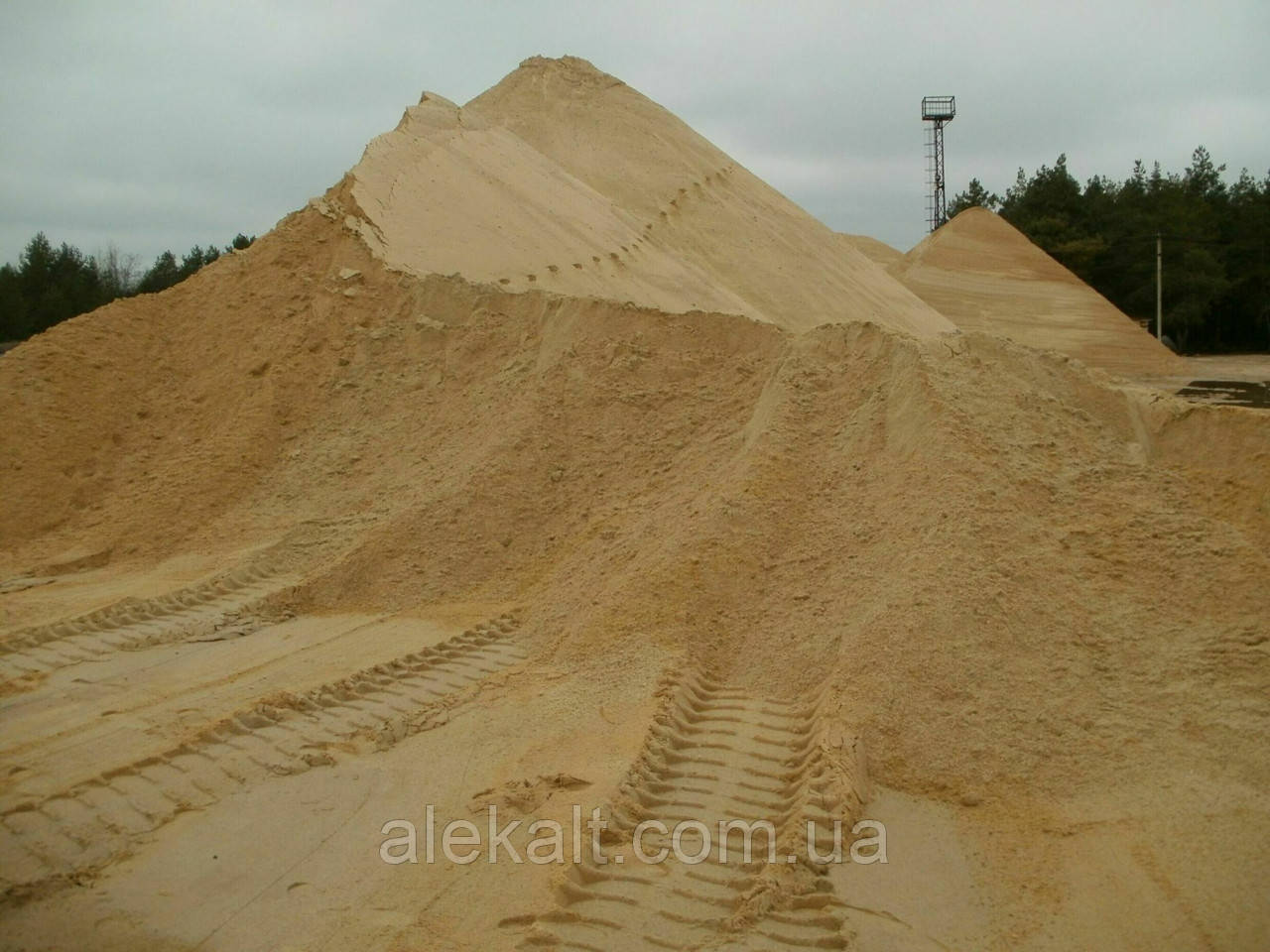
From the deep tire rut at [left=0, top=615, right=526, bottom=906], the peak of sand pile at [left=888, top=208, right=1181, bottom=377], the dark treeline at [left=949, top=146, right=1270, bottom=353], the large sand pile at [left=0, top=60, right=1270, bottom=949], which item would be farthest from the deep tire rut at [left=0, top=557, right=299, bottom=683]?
the dark treeline at [left=949, top=146, right=1270, bottom=353]

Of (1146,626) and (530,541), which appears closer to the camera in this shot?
(1146,626)

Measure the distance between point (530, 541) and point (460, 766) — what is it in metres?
2.69

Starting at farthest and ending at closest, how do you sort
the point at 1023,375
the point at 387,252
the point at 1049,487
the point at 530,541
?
the point at 387,252 < the point at 530,541 < the point at 1023,375 < the point at 1049,487

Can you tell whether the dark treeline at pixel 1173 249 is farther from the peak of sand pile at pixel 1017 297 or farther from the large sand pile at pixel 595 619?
the large sand pile at pixel 595 619

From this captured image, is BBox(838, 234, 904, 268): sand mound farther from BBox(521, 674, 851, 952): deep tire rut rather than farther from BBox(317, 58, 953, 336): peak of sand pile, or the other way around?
BBox(521, 674, 851, 952): deep tire rut

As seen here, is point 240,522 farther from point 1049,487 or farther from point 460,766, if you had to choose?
point 1049,487

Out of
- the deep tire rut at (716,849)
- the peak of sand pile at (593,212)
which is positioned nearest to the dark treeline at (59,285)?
the peak of sand pile at (593,212)

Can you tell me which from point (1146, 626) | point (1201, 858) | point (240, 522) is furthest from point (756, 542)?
point (240, 522)

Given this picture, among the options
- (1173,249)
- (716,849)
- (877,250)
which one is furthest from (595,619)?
(1173,249)

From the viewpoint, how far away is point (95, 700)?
4945 mm

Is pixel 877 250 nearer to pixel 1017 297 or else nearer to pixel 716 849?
pixel 1017 297

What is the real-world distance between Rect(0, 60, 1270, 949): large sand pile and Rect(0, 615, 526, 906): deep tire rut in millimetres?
20

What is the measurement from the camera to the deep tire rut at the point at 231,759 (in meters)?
3.65

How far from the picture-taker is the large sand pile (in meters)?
3.46
